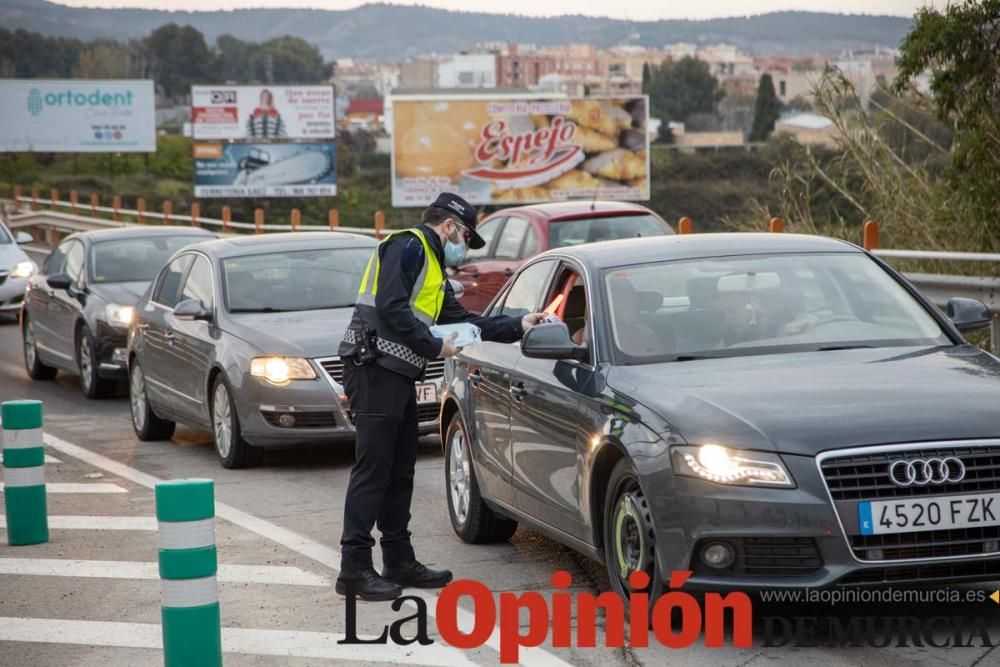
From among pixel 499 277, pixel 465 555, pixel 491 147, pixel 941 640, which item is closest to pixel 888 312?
pixel 941 640

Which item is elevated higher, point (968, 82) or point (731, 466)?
point (968, 82)

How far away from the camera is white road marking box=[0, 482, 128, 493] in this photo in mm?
11282

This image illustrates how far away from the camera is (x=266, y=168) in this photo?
58469mm

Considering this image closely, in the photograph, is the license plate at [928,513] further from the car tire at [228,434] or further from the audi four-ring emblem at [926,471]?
the car tire at [228,434]

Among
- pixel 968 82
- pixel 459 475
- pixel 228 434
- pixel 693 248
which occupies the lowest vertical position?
pixel 228 434

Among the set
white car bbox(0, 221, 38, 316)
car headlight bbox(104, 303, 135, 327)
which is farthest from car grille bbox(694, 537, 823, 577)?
white car bbox(0, 221, 38, 316)

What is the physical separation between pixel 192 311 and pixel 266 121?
50.4m

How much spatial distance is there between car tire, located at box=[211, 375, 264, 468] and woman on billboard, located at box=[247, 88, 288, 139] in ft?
164

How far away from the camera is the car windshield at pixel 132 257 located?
17547mm

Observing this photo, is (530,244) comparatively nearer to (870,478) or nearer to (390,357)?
(390,357)

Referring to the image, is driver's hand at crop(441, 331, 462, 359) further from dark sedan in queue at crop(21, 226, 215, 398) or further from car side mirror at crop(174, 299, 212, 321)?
dark sedan in queue at crop(21, 226, 215, 398)

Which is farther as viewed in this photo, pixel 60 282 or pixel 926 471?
pixel 60 282

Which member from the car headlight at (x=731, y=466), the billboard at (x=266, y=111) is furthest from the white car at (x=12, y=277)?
the billboard at (x=266, y=111)

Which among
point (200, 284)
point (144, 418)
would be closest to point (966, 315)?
point (200, 284)
